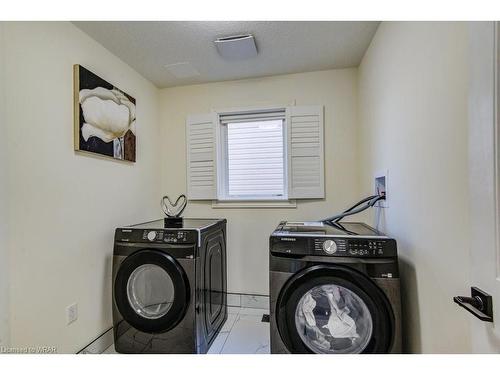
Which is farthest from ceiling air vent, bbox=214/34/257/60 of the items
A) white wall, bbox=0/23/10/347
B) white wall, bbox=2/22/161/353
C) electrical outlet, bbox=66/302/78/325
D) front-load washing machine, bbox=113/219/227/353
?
electrical outlet, bbox=66/302/78/325

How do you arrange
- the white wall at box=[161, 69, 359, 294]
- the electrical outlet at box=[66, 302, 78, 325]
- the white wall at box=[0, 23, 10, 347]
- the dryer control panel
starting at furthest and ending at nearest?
the white wall at box=[161, 69, 359, 294]
the dryer control panel
the electrical outlet at box=[66, 302, 78, 325]
the white wall at box=[0, 23, 10, 347]

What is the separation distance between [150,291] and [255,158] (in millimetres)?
1557

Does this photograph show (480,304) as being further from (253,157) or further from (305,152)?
(253,157)

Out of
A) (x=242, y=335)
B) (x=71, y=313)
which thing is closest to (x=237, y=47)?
(x=71, y=313)

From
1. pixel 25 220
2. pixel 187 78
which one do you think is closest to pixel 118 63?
pixel 187 78

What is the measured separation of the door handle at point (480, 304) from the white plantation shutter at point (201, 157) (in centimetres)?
210

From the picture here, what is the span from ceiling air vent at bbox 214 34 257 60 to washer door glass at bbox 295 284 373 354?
1.76 m

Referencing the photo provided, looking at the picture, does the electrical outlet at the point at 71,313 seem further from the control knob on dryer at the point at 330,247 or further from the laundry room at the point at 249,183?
the control knob on dryer at the point at 330,247

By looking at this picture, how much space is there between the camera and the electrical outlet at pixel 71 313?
1.57 meters

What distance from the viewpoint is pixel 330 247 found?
1.34 metres

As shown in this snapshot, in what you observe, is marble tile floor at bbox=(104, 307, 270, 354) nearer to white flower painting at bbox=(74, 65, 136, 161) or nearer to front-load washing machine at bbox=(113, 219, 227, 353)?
front-load washing machine at bbox=(113, 219, 227, 353)

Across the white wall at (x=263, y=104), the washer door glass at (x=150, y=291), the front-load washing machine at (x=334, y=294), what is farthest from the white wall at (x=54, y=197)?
the front-load washing machine at (x=334, y=294)

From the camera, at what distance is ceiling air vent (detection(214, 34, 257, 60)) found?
1.81 m

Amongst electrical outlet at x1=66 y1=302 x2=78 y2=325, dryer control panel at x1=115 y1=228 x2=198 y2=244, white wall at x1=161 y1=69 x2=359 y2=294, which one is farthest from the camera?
white wall at x1=161 y1=69 x2=359 y2=294
